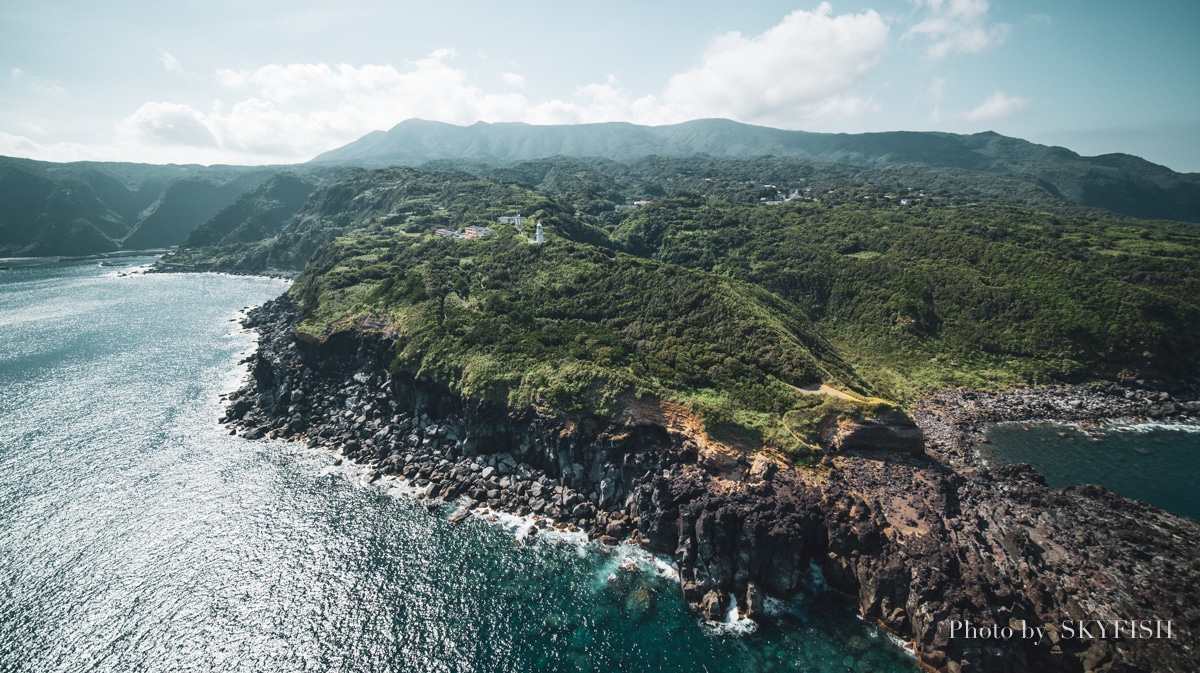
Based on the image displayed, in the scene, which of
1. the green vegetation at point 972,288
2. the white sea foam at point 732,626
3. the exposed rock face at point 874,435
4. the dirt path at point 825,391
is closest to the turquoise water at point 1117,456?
the green vegetation at point 972,288

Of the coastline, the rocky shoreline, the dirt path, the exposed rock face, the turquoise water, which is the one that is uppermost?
the dirt path

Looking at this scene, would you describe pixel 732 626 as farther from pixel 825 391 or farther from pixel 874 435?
pixel 825 391

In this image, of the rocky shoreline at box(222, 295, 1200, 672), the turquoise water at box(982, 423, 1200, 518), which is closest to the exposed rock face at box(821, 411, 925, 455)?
the rocky shoreline at box(222, 295, 1200, 672)

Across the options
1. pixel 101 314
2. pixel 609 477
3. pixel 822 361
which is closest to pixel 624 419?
pixel 609 477

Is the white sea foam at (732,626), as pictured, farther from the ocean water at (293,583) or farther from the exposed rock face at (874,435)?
the exposed rock face at (874,435)

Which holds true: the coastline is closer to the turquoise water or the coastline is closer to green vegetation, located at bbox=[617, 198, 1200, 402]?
the turquoise water

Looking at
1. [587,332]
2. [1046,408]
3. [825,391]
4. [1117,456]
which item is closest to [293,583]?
[587,332]
